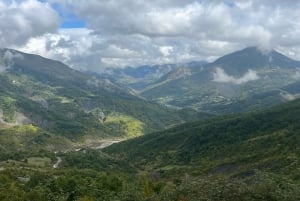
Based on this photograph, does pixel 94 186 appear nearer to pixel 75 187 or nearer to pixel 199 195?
pixel 75 187

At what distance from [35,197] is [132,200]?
61831 millimetres

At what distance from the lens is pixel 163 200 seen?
278 ft

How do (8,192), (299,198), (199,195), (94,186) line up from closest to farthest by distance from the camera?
1. (299,198)
2. (199,195)
3. (8,192)
4. (94,186)

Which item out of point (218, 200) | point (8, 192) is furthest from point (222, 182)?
point (8, 192)

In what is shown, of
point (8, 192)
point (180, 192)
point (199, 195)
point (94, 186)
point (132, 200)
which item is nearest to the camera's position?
point (199, 195)

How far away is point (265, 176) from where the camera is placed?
249 ft

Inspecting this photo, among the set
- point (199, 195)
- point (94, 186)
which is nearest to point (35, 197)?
point (94, 186)

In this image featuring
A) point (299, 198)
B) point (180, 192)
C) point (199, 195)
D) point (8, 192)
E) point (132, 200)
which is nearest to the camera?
point (299, 198)

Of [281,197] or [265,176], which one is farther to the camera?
[265,176]

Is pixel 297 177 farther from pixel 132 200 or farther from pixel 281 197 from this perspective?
pixel 281 197

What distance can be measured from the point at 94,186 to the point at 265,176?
123888mm

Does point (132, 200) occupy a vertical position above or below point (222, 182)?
below

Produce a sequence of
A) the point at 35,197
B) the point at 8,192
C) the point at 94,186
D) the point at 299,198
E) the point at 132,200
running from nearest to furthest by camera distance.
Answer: the point at 299,198, the point at 132,200, the point at 35,197, the point at 8,192, the point at 94,186

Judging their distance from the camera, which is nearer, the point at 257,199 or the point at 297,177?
the point at 257,199
